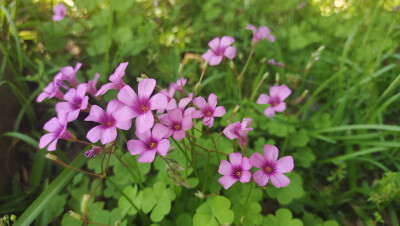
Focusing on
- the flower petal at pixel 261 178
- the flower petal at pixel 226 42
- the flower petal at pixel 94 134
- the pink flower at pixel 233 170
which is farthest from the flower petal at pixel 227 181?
the flower petal at pixel 226 42

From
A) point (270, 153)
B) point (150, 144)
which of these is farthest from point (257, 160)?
point (150, 144)

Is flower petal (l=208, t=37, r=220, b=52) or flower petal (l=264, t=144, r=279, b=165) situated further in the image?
flower petal (l=208, t=37, r=220, b=52)

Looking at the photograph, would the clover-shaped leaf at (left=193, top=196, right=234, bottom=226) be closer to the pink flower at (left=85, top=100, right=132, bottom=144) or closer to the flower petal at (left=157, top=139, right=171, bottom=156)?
the flower petal at (left=157, top=139, right=171, bottom=156)

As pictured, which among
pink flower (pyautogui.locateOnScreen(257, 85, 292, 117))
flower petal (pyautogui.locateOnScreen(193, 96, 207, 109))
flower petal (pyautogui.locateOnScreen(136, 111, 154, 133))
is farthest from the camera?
pink flower (pyautogui.locateOnScreen(257, 85, 292, 117))

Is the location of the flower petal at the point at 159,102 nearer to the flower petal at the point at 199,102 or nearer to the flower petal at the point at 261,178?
the flower petal at the point at 199,102

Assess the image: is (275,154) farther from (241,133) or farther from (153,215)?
(153,215)

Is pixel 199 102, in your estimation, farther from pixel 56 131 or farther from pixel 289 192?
pixel 289 192

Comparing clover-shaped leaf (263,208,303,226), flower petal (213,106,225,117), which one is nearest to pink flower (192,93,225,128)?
flower petal (213,106,225,117)
